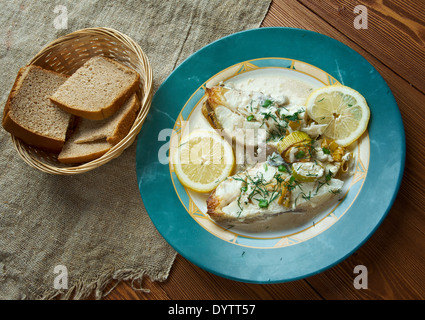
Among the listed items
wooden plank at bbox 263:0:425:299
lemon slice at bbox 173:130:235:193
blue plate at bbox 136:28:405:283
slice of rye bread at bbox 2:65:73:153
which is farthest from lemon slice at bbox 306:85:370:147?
slice of rye bread at bbox 2:65:73:153

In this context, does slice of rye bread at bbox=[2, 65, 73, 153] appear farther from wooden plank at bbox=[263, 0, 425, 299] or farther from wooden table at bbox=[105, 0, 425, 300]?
wooden plank at bbox=[263, 0, 425, 299]

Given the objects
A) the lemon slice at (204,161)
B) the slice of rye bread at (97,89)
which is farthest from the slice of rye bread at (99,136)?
the lemon slice at (204,161)

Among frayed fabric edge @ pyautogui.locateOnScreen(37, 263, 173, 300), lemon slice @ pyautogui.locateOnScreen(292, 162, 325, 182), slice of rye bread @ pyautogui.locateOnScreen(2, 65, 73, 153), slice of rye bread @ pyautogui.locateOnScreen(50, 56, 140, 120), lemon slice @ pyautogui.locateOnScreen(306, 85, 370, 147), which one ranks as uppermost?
lemon slice @ pyautogui.locateOnScreen(306, 85, 370, 147)

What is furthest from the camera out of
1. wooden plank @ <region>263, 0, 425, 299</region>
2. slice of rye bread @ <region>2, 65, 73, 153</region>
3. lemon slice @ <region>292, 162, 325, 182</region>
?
slice of rye bread @ <region>2, 65, 73, 153</region>

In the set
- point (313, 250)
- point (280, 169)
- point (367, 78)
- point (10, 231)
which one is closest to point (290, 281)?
point (313, 250)

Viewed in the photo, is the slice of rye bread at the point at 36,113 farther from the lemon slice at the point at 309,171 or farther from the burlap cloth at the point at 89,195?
the lemon slice at the point at 309,171

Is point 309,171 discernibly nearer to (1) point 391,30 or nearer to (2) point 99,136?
(1) point 391,30

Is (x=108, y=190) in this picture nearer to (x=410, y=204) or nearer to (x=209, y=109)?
(x=209, y=109)
